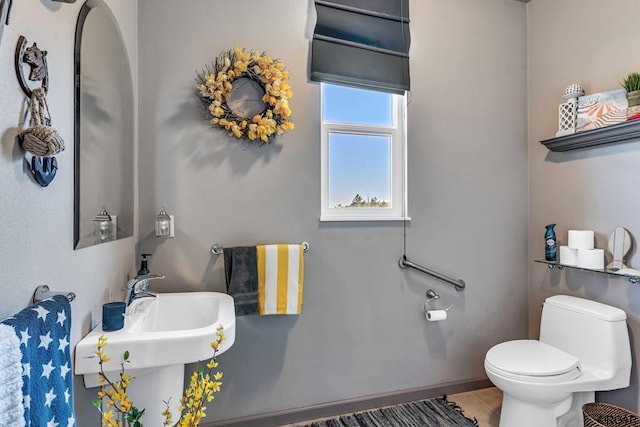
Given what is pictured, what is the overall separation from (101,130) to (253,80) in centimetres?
83

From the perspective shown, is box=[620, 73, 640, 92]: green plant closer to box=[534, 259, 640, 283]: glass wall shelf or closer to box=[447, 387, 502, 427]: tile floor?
box=[534, 259, 640, 283]: glass wall shelf

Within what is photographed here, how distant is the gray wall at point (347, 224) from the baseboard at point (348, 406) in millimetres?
38

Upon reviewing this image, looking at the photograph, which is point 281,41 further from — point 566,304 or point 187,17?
point 566,304

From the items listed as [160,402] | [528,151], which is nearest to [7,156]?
[160,402]

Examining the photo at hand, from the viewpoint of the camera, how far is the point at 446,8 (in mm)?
2176

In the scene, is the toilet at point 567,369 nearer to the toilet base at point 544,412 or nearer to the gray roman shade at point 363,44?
the toilet base at point 544,412

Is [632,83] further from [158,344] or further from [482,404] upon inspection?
[158,344]

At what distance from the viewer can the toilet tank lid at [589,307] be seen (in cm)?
166

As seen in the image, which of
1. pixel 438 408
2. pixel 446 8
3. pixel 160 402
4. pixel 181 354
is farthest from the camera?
pixel 446 8

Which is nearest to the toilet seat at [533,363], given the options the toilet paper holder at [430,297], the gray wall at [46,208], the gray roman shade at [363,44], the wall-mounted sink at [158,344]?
the toilet paper holder at [430,297]

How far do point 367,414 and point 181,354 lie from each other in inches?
53.6

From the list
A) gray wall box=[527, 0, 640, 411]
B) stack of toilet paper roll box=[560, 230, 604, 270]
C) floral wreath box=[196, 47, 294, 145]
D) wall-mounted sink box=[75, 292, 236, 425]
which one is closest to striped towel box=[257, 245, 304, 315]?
wall-mounted sink box=[75, 292, 236, 425]

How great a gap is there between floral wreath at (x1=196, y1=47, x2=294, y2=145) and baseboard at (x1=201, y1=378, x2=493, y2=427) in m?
1.55

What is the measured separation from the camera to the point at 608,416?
160 centimetres
